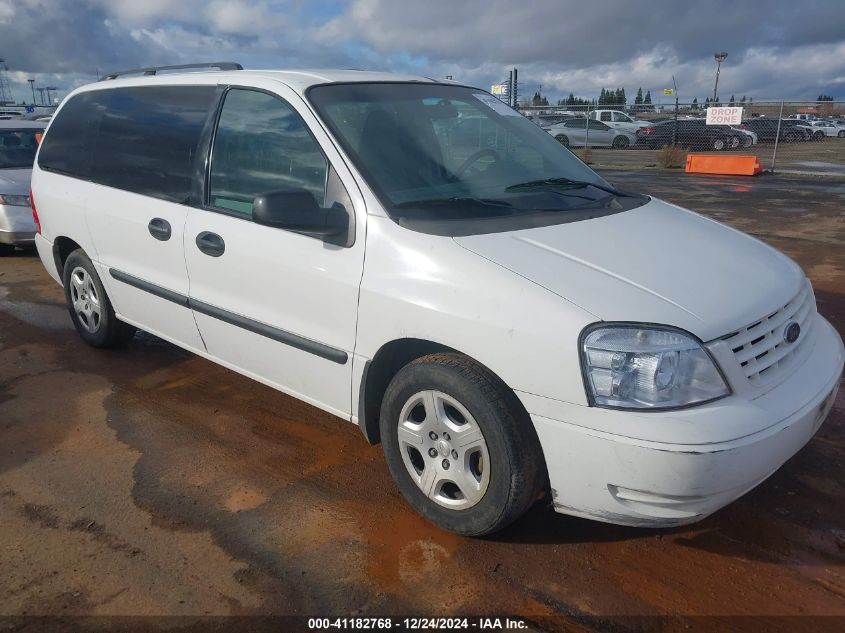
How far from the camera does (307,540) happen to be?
2.97 meters

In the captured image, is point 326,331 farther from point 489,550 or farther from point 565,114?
point 565,114

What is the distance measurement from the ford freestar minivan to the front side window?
0.01 metres

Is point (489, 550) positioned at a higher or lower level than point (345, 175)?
lower

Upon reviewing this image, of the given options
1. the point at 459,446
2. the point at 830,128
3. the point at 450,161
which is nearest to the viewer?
the point at 459,446

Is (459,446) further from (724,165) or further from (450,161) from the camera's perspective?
(724,165)

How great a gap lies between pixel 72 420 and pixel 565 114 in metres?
25.7

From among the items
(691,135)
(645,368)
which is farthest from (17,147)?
(691,135)

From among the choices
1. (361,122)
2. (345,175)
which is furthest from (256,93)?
(345,175)

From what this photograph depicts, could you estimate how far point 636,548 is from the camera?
2.90 m

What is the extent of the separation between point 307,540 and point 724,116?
20.5 metres

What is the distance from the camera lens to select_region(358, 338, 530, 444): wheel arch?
2.95m

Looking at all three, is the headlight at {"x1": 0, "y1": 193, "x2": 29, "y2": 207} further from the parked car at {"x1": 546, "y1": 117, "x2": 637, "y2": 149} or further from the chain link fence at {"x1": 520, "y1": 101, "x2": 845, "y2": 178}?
the parked car at {"x1": 546, "y1": 117, "x2": 637, "y2": 149}

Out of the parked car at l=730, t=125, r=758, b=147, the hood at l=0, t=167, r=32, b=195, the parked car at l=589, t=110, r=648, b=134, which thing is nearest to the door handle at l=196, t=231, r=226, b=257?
the hood at l=0, t=167, r=32, b=195

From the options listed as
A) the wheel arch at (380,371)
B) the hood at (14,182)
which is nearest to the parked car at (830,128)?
the hood at (14,182)
